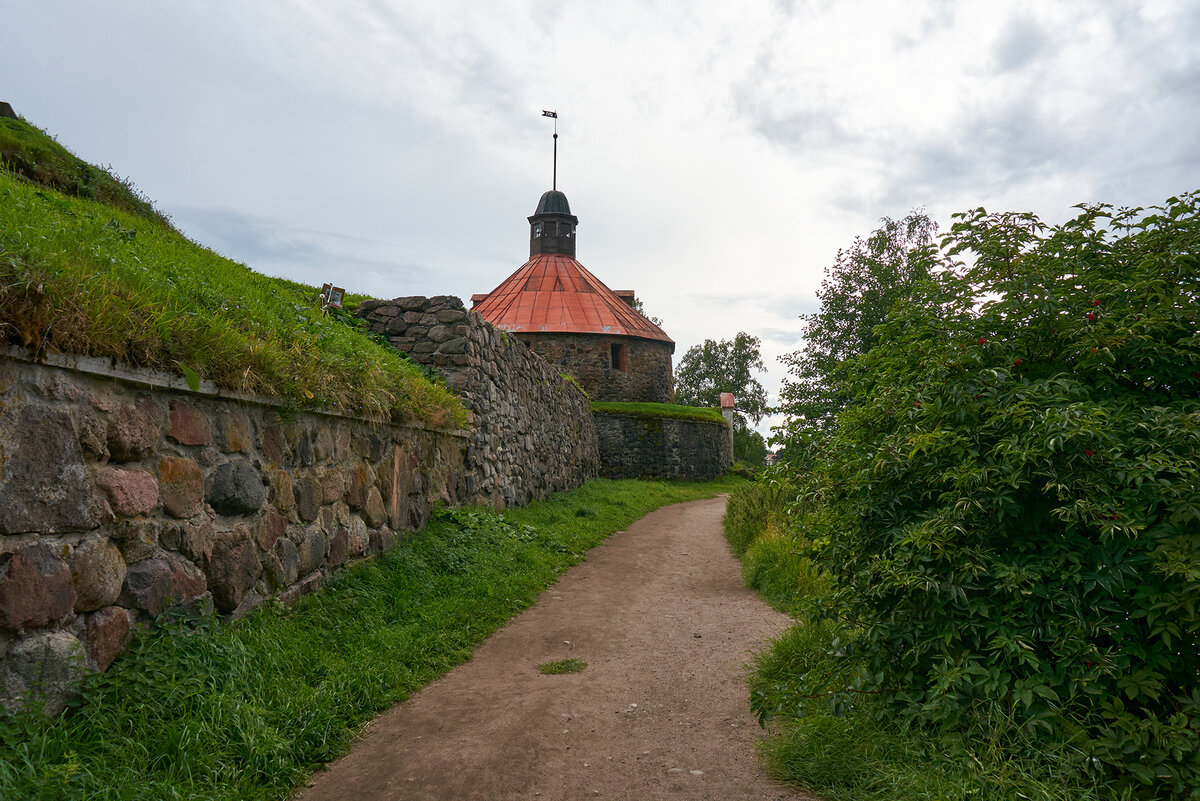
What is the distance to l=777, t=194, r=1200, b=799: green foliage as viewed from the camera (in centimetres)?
257

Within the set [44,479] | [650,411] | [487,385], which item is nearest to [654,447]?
[650,411]

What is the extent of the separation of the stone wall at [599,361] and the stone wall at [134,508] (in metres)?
23.1

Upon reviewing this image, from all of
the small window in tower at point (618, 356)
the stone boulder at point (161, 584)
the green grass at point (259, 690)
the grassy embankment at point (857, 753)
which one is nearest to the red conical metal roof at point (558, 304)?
the small window in tower at point (618, 356)

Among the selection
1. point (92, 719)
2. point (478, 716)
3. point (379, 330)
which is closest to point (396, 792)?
point (478, 716)

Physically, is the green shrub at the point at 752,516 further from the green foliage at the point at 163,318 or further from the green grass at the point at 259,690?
the green foliage at the point at 163,318

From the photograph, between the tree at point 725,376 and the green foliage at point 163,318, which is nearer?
the green foliage at point 163,318

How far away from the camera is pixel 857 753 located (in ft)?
10.3

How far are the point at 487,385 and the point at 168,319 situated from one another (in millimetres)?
6056

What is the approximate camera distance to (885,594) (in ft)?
10.8

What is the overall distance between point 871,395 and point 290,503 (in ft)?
12.7

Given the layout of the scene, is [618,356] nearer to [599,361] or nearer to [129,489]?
[599,361]

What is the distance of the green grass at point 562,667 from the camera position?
15.8ft

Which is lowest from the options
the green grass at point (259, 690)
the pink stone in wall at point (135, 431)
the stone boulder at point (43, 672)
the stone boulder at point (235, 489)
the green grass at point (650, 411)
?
the green grass at point (259, 690)

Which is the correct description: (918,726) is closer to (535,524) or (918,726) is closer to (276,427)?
(276,427)
